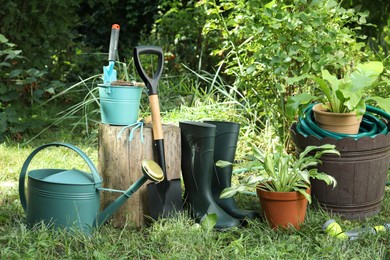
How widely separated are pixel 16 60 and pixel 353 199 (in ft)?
11.3

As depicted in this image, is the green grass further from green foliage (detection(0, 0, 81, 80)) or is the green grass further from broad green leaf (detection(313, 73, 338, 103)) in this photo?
green foliage (detection(0, 0, 81, 80))

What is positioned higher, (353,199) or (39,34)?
(39,34)

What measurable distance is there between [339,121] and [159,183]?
0.96 metres

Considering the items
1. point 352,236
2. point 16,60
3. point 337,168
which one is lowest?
point 352,236

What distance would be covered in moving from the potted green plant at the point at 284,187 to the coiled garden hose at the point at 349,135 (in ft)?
0.40

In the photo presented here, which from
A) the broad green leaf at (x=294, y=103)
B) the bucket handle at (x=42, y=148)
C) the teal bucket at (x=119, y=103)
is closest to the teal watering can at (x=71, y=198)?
the bucket handle at (x=42, y=148)

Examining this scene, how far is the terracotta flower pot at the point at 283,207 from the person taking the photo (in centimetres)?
300

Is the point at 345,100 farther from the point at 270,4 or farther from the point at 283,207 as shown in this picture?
the point at 270,4

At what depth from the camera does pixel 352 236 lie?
2914mm

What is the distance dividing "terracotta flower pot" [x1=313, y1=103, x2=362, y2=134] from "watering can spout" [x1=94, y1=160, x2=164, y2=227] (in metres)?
0.95

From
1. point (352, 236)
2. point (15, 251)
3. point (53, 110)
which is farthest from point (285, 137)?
point (53, 110)

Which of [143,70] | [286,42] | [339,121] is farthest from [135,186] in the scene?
[286,42]

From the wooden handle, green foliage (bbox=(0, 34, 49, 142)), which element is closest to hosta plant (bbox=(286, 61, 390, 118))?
the wooden handle

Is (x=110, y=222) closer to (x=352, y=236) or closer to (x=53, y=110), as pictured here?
(x=352, y=236)
